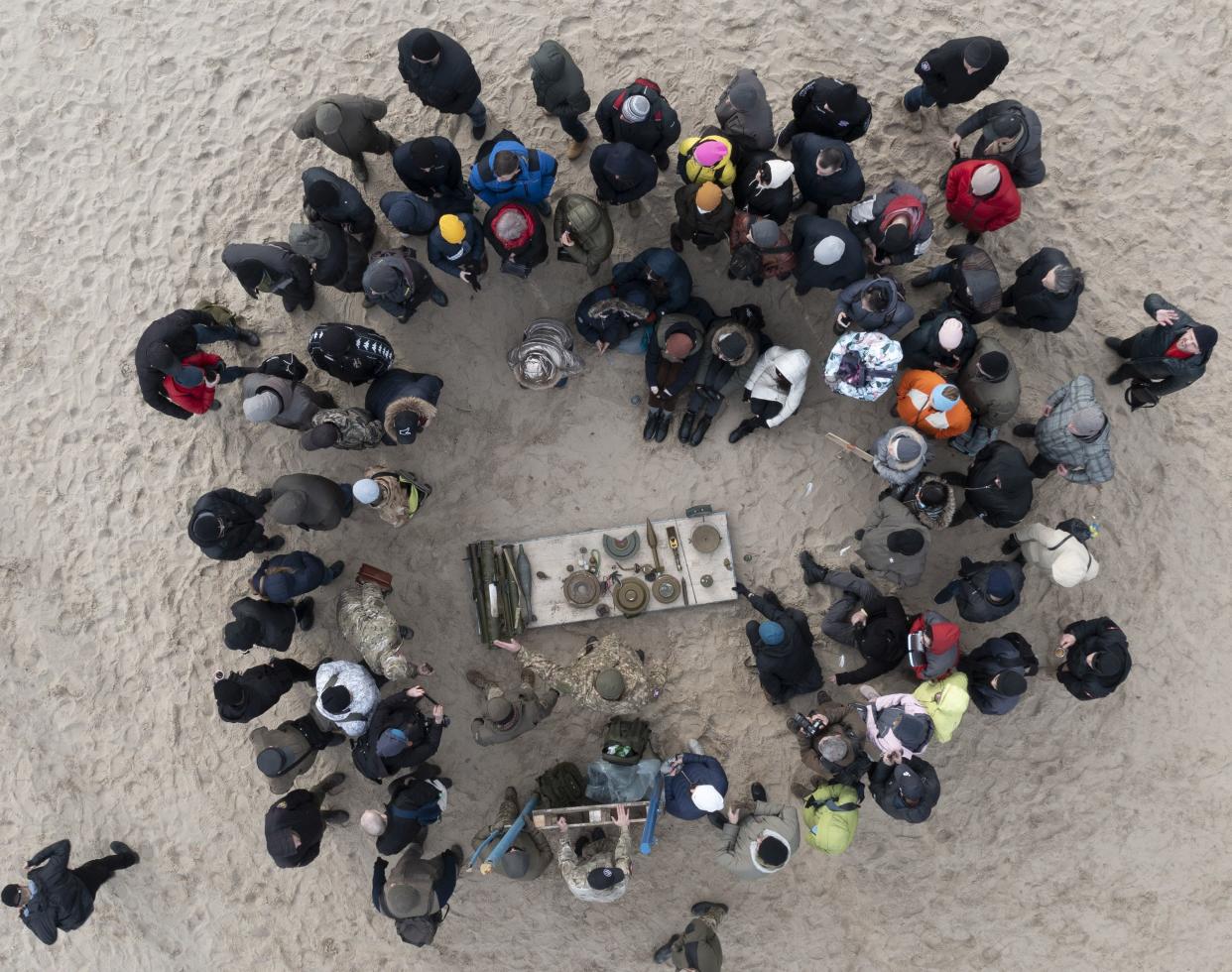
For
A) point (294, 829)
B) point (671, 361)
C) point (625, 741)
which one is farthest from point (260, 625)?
point (671, 361)

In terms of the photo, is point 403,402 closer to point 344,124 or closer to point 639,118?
point 344,124

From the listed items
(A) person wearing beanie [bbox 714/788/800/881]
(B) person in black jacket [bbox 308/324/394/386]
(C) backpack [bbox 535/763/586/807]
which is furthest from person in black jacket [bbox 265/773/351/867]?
(B) person in black jacket [bbox 308/324/394/386]

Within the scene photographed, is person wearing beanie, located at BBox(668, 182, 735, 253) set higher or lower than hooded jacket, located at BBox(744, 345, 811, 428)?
higher

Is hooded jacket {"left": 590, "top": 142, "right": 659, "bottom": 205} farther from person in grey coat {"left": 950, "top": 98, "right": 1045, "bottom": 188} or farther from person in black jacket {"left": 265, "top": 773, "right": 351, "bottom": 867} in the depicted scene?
person in black jacket {"left": 265, "top": 773, "right": 351, "bottom": 867}

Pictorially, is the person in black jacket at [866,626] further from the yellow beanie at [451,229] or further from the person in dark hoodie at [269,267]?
the person in dark hoodie at [269,267]

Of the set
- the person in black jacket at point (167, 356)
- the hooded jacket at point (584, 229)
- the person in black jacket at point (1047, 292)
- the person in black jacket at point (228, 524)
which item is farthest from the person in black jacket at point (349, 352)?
the person in black jacket at point (1047, 292)

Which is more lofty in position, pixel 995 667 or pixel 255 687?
pixel 255 687
